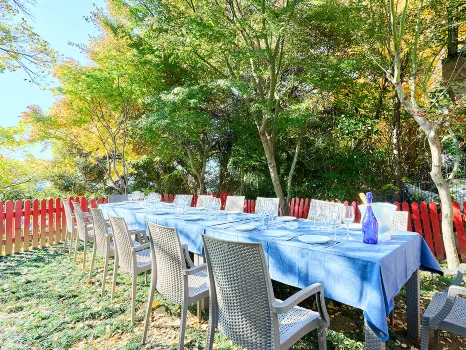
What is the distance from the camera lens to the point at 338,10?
579 cm

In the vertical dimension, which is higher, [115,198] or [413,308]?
[115,198]

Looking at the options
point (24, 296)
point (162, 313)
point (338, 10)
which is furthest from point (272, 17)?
point (24, 296)

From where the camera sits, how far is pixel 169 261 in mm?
2158

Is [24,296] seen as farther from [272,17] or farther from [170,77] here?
[170,77]

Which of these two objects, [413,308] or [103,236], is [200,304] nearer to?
[103,236]

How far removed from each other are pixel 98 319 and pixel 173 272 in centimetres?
122

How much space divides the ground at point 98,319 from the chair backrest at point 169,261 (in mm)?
483

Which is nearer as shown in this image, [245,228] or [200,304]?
[245,228]

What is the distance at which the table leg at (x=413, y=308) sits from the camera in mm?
2326

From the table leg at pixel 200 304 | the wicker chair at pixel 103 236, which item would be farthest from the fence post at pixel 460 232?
the wicker chair at pixel 103 236

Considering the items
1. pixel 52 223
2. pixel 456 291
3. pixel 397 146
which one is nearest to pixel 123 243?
pixel 456 291

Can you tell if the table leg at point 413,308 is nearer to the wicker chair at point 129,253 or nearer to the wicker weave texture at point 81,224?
the wicker chair at point 129,253

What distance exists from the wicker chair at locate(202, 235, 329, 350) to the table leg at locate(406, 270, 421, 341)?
1.15 meters

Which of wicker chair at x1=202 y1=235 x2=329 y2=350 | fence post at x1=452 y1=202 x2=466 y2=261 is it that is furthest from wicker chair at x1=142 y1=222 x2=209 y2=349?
fence post at x1=452 y1=202 x2=466 y2=261
